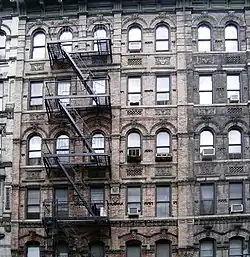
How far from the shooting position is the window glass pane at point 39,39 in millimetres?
37594

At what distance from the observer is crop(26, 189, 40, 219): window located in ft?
115

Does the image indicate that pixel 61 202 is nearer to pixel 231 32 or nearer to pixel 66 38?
pixel 66 38

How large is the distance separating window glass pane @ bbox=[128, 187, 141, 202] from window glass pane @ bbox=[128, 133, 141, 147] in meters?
2.31

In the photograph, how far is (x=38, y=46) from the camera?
1479 inches

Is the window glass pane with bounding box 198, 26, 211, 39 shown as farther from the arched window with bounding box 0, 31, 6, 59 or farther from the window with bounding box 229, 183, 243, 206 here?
the arched window with bounding box 0, 31, 6, 59

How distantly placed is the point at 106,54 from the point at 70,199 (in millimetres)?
7892

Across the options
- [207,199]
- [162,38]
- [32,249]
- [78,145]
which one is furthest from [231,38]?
[32,249]

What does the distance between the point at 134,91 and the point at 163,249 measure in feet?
27.4

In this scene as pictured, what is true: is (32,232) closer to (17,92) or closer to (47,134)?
(47,134)

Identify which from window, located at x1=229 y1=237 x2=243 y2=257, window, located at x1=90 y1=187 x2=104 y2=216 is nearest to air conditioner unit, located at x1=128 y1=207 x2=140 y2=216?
window, located at x1=90 y1=187 x2=104 y2=216

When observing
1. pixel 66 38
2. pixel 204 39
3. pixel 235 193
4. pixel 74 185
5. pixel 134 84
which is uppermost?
pixel 66 38

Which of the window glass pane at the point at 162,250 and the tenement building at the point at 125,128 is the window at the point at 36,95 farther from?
the window glass pane at the point at 162,250

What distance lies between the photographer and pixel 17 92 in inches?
1438

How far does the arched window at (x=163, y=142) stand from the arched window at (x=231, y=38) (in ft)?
18.7
